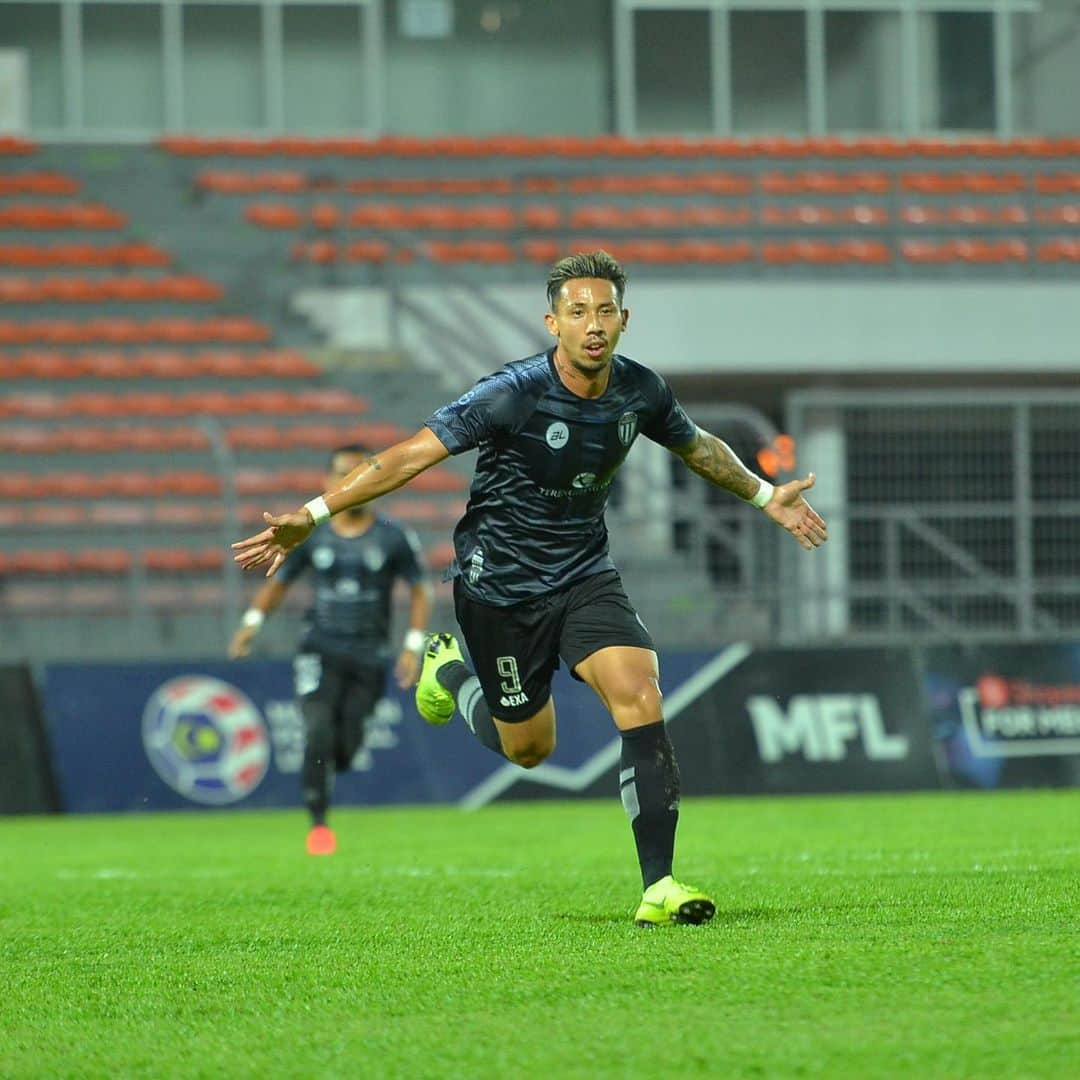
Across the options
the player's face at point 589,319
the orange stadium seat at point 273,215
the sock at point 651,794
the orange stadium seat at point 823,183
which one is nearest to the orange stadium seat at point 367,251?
the orange stadium seat at point 273,215

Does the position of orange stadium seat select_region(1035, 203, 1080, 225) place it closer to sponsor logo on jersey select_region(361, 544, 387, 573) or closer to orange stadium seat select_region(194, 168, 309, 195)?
orange stadium seat select_region(194, 168, 309, 195)

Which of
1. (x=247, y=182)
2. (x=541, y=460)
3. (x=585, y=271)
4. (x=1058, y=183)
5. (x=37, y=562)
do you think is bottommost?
(x=37, y=562)

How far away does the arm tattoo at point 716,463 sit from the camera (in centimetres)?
705

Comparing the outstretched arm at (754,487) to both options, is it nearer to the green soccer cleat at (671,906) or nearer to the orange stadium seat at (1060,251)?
the green soccer cleat at (671,906)

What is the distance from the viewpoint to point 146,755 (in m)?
15.4

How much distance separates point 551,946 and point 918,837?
4949 millimetres

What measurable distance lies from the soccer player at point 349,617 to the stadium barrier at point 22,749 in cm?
373

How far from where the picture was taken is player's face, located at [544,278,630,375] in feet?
21.2

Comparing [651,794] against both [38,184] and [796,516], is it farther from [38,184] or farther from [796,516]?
[38,184]

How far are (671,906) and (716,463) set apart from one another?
1.64 m

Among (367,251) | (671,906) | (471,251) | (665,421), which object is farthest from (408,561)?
(471,251)

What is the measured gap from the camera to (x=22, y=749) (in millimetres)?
15375

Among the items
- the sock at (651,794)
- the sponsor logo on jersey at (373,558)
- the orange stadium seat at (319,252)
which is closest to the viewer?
the sock at (651,794)

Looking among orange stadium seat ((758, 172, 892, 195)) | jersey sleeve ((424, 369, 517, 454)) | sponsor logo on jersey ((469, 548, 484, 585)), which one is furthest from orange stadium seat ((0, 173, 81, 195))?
jersey sleeve ((424, 369, 517, 454))
